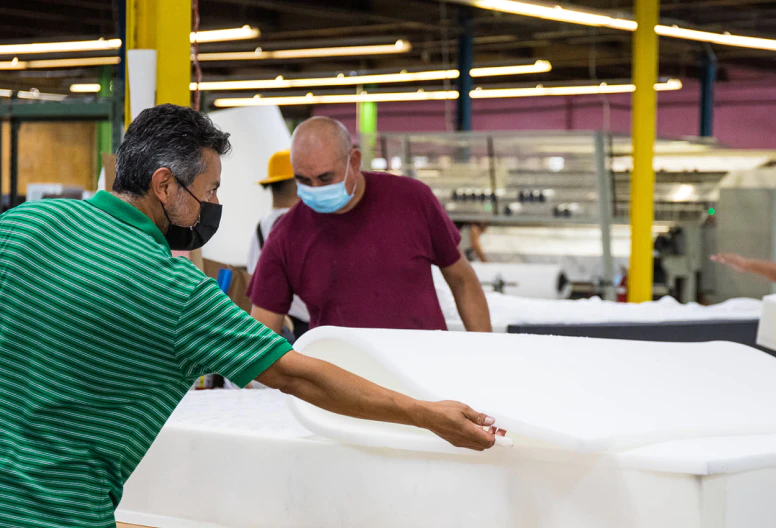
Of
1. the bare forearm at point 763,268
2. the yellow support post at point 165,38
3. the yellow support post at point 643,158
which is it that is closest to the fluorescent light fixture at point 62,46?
the yellow support post at point 643,158

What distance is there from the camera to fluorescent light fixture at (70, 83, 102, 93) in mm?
12380

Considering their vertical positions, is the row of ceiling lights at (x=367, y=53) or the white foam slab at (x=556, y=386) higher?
the row of ceiling lights at (x=367, y=53)

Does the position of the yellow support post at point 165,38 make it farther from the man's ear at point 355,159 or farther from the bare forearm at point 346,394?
the bare forearm at point 346,394

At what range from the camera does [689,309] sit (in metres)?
5.31

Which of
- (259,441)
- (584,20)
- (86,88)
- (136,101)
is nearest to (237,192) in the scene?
(136,101)

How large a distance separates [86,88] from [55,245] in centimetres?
1249

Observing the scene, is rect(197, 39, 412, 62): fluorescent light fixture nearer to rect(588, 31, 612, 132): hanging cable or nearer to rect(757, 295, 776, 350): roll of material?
rect(588, 31, 612, 132): hanging cable

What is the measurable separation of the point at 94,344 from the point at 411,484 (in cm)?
76

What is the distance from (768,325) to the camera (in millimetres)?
3182

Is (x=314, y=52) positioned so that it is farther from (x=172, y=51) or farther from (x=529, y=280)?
(x=172, y=51)

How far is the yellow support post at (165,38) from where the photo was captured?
3338 millimetres

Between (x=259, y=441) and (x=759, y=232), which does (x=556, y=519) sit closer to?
(x=259, y=441)

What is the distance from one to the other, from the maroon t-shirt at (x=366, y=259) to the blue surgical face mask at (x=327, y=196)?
7 cm

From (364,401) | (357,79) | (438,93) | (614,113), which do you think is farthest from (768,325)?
(614,113)
